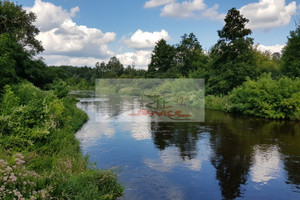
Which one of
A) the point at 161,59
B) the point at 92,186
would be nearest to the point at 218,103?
the point at 92,186

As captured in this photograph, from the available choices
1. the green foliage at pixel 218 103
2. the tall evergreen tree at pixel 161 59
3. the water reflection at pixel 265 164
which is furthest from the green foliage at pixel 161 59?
the water reflection at pixel 265 164

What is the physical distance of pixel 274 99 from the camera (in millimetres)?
18703

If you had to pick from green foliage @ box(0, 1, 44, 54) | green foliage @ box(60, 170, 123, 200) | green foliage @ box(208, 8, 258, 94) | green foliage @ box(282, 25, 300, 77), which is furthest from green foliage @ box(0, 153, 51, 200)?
green foliage @ box(282, 25, 300, 77)

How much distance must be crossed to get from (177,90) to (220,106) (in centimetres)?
1074

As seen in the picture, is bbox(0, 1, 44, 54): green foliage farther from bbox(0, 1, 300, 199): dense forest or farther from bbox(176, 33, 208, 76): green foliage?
bbox(176, 33, 208, 76): green foliage

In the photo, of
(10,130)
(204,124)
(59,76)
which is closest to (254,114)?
(204,124)

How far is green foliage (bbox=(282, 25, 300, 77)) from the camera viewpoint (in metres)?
26.2

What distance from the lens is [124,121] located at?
60.2 feet

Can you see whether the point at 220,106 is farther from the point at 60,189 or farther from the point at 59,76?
the point at 60,189

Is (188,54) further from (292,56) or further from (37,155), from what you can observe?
(37,155)

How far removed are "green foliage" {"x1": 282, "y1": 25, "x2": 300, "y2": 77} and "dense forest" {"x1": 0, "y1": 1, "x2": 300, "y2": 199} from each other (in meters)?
0.10

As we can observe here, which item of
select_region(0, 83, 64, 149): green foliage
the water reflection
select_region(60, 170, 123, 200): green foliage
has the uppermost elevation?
select_region(0, 83, 64, 149): green foliage

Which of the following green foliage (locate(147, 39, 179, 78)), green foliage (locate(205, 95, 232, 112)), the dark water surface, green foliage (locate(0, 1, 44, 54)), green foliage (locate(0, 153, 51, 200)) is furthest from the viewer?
green foliage (locate(147, 39, 179, 78))

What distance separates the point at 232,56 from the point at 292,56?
6.46 m
